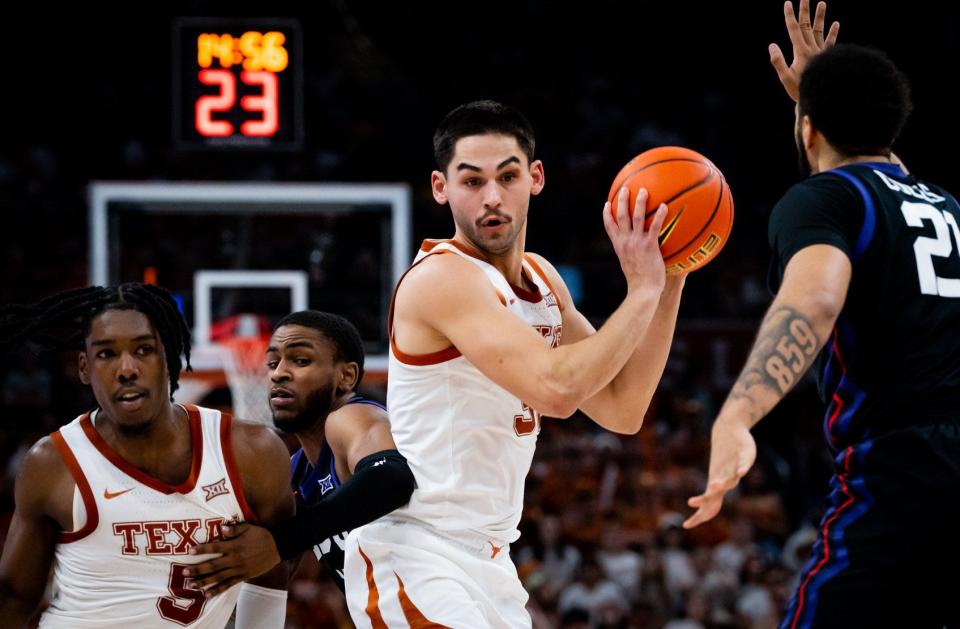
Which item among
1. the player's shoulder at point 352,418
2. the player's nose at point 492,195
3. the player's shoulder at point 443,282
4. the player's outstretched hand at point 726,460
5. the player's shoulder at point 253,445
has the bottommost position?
the player's shoulder at point 253,445

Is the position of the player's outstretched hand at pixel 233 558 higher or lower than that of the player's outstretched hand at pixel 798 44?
lower

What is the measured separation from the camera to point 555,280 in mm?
3973

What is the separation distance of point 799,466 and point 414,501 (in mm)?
9481

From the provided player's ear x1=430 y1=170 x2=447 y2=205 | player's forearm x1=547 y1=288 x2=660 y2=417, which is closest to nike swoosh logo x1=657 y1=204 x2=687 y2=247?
player's forearm x1=547 y1=288 x2=660 y2=417

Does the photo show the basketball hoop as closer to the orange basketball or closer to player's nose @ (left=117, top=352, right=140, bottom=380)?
player's nose @ (left=117, top=352, right=140, bottom=380)

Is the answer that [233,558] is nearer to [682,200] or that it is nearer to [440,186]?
[440,186]

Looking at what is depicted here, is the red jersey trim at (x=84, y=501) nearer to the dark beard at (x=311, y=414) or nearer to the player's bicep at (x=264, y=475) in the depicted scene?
the player's bicep at (x=264, y=475)

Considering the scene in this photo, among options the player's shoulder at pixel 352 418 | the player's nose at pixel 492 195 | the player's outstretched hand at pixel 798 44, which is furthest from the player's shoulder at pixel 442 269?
the player's outstretched hand at pixel 798 44

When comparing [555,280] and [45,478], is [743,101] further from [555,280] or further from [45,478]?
[45,478]

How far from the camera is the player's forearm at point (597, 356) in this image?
324 centimetres

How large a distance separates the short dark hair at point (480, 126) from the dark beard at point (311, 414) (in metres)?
0.97

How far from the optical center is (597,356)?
10.6 ft

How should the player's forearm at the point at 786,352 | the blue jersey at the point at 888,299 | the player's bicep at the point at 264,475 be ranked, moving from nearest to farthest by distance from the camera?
1. the player's forearm at the point at 786,352
2. the blue jersey at the point at 888,299
3. the player's bicep at the point at 264,475

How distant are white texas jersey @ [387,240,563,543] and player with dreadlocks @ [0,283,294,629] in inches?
18.2
